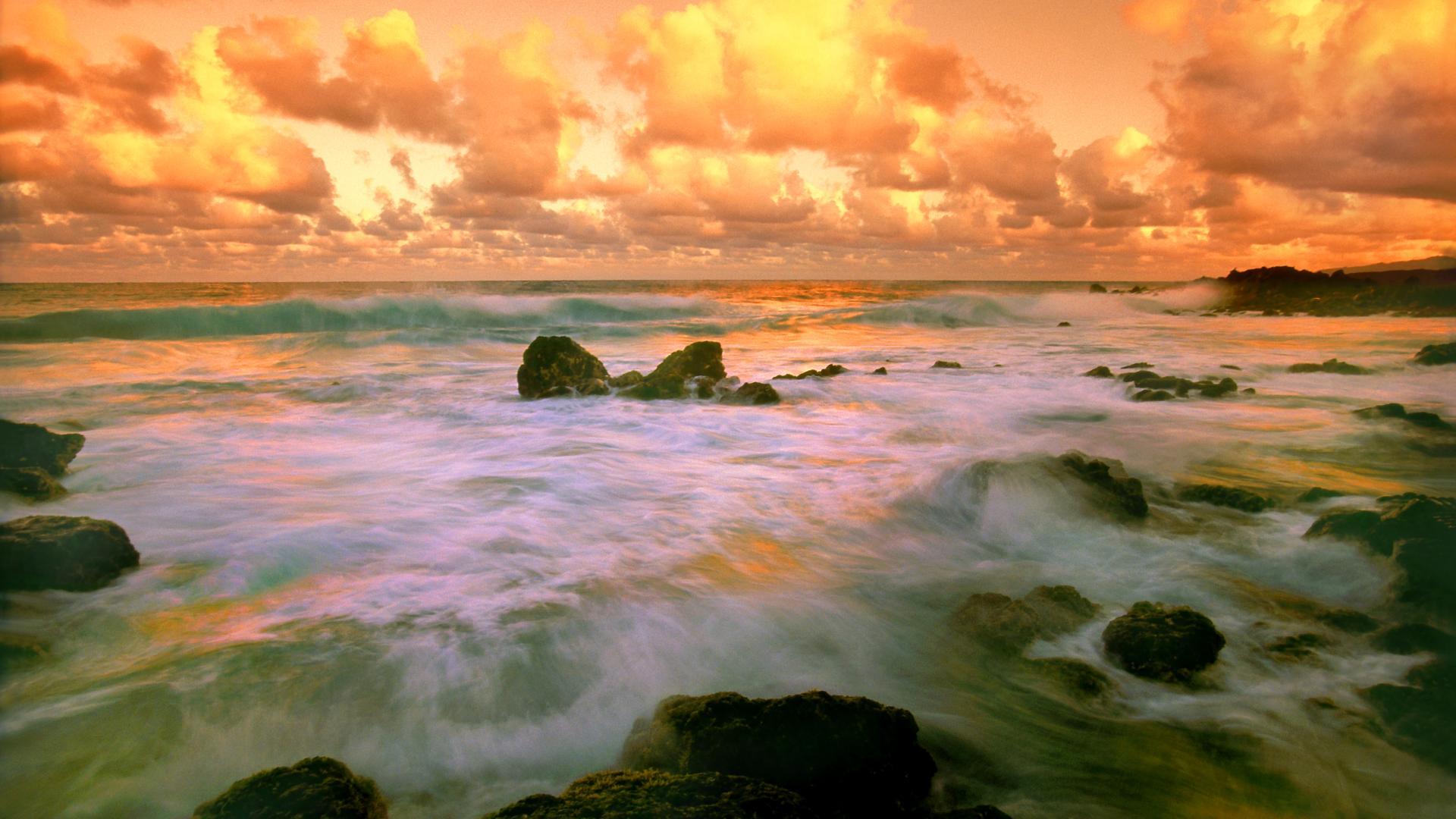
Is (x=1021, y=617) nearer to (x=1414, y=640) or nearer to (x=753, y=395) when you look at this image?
(x=1414, y=640)

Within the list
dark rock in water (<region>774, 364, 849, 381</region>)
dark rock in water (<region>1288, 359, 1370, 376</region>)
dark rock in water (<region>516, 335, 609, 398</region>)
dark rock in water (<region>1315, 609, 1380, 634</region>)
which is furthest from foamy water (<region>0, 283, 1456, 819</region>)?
dark rock in water (<region>1288, 359, 1370, 376</region>)

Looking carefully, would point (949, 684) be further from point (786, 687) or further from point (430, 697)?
point (430, 697)

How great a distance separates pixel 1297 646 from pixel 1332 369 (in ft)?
43.4

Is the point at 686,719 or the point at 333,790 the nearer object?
the point at 333,790

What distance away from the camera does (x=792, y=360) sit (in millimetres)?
18219

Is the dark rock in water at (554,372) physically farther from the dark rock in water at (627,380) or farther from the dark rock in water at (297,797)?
the dark rock in water at (297,797)

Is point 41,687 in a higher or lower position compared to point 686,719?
lower

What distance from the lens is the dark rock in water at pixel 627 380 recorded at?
37.3ft

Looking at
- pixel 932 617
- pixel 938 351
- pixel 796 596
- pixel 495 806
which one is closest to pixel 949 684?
pixel 932 617

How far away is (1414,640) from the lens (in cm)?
347

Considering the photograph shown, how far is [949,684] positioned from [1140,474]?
446cm

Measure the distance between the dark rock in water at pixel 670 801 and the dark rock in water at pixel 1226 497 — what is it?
17.6 feet

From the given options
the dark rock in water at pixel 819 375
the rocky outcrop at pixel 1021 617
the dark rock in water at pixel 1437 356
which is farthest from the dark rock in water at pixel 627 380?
the dark rock in water at pixel 1437 356

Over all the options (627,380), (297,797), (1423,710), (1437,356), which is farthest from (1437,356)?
(297,797)
